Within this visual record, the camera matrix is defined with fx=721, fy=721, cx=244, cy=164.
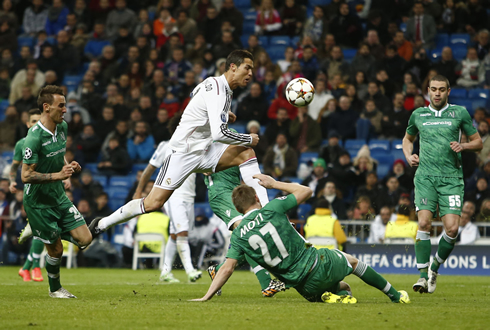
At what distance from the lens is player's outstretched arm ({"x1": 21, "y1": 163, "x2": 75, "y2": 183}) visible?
8023 millimetres

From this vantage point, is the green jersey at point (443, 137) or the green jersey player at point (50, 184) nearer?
the green jersey player at point (50, 184)

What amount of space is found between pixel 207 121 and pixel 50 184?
2.06m

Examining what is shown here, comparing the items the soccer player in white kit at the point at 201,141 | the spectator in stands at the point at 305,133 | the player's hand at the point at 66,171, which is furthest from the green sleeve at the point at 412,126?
the spectator in stands at the point at 305,133

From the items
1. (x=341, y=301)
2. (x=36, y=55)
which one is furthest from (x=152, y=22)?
(x=341, y=301)

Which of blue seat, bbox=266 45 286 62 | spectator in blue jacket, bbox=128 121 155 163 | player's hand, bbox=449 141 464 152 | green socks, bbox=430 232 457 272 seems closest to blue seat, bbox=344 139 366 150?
blue seat, bbox=266 45 286 62

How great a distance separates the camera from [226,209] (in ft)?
32.4

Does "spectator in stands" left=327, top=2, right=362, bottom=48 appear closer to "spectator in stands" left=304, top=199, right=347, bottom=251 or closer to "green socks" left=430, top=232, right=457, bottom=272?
"spectator in stands" left=304, top=199, right=347, bottom=251

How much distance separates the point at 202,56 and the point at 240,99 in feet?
7.92

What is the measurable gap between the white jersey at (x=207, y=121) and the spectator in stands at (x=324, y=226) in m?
6.40

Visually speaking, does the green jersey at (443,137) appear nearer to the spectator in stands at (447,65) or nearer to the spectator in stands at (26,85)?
the spectator in stands at (447,65)

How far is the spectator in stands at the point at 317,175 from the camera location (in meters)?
16.7

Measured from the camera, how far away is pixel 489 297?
353 inches

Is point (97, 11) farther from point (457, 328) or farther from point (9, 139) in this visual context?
point (457, 328)

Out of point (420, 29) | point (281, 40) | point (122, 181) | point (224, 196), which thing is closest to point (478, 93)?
point (420, 29)
